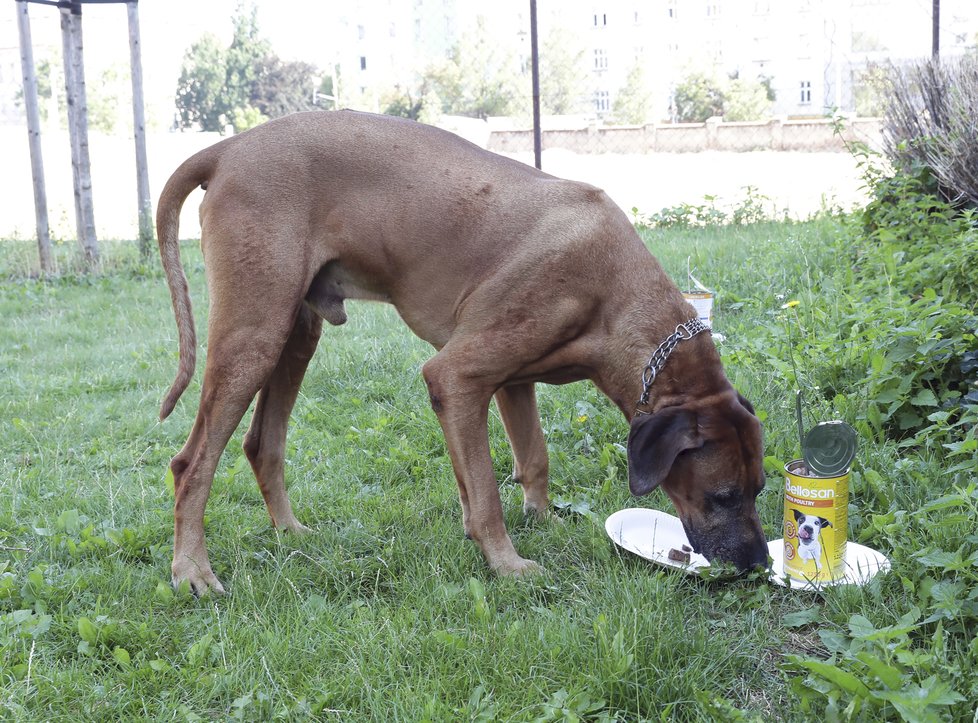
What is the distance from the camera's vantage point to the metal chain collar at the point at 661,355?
326cm

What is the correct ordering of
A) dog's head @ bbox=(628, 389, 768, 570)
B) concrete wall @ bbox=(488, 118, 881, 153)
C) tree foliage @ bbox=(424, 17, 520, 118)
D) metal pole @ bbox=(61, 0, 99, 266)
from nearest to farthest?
dog's head @ bbox=(628, 389, 768, 570), metal pole @ bbox=(61, 0, 99, 266), concrete wall @ bbox=(488, 118, 881, 153), tree foliage @ bbox=(424, 17, 520, 118)

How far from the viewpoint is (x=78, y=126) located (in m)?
10.5

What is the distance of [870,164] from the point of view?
7160 mm

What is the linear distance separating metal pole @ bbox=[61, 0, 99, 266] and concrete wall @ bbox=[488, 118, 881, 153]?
631 inches

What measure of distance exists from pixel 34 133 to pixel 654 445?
31.1 feet

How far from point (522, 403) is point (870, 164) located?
15.4 ft

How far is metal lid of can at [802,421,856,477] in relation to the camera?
3090 mm

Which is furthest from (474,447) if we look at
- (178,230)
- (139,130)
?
Answer: (139,130)

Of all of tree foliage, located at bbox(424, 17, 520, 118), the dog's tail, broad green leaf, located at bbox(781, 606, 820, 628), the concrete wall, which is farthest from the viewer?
tree foliage, located at bbox(424, 17, 520, 118)

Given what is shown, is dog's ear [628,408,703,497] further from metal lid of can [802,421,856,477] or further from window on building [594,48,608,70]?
window on building [594,48,608,70]

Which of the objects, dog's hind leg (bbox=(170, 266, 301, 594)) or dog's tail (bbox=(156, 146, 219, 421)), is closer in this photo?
dog's hind leg (bbox=(170, 266, 301, 594))

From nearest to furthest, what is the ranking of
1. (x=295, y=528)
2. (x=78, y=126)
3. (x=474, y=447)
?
(x=474, y=447)
(x=295, y=528)
(x=78, y=126)

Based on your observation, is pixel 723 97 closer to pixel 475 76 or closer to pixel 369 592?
pixel 475 76

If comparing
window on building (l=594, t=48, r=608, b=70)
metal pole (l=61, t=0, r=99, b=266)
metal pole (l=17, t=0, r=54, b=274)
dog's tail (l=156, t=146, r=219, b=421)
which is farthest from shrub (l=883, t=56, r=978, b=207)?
window on building (l=594, t=48, r=608, b=70)
